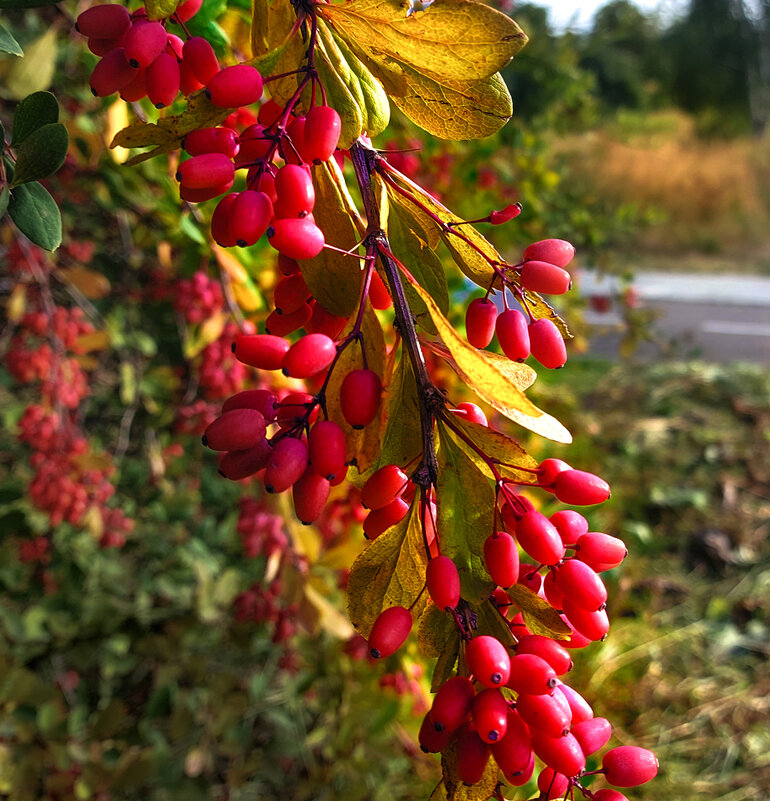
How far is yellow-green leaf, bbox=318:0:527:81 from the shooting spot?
367 mm

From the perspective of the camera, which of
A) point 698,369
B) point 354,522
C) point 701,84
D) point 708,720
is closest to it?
point 354,522

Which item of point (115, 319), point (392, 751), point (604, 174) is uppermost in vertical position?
point (115, 319)

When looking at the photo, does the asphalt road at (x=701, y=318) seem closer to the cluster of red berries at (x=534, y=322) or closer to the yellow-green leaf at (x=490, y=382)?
the cluster of red berries at (x=534, y=322)

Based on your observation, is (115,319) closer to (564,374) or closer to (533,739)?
(533,739)

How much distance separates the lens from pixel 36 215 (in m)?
0.43

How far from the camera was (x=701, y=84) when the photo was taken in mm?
16188

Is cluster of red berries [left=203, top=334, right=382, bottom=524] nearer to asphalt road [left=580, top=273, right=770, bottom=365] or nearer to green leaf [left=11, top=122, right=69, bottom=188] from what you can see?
green leaf [left=11, top=122, right=69, bottom=188]

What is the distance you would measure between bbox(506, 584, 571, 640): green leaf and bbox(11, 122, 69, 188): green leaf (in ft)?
1.19

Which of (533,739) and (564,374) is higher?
(533,739)

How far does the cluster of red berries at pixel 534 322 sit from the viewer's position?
432 mm

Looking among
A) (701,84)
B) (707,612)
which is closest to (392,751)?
(707,612)

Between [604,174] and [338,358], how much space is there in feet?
37.6

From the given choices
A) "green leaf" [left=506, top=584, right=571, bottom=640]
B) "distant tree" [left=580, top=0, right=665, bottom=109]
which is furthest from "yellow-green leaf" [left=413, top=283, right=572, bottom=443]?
"distant tree" [left=580, top=0, right=665, bottom=109]

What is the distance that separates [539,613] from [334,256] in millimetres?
230
